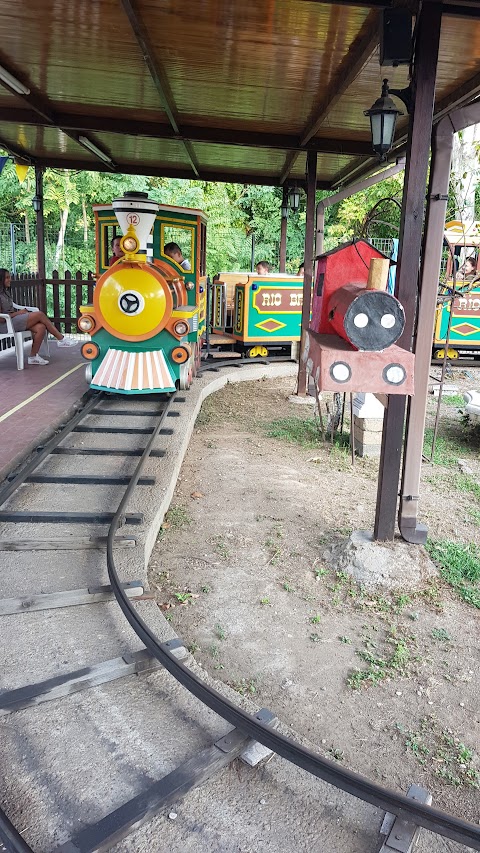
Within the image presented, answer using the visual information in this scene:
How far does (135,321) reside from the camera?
7.01 metres

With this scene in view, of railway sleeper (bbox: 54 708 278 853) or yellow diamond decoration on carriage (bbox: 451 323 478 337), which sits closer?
railway sleeper (bbox: 54 708 278 853)

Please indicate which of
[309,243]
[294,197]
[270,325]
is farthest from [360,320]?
[270,325]

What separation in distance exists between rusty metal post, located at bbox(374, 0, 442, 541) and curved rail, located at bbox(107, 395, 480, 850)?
1.98m

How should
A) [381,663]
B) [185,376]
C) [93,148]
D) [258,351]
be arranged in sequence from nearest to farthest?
[381,663]
[185,376]
[93,148]
[258,351]

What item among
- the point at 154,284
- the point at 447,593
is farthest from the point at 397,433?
the point at 154,284

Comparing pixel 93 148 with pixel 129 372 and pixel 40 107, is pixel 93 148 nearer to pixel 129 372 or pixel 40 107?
pixel 40 107

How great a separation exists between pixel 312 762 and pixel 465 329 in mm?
12771

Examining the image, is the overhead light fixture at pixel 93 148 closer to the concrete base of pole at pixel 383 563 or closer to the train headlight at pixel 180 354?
the train headlight at pixel 180 354

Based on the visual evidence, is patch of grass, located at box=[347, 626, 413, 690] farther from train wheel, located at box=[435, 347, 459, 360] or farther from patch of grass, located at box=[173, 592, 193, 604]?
train wheel, located at box=[435, 347, 459, 360]

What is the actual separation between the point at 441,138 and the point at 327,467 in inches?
129

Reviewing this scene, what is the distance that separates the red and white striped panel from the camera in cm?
716

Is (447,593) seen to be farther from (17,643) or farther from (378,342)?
(17,643)

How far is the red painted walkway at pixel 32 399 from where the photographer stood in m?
5.67

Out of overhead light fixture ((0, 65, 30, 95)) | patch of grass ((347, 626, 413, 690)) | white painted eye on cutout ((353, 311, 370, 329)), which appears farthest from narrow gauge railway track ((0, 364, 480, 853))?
overhead light fixture ((0, 65, 30, 95))
